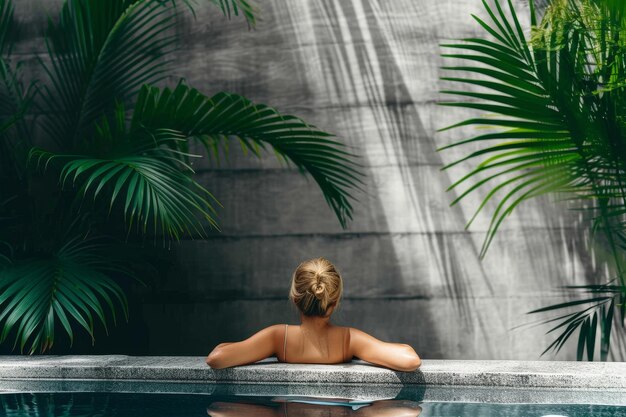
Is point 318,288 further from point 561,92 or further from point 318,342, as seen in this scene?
point 561,92

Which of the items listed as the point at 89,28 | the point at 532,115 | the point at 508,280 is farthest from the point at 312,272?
the point at 508,280

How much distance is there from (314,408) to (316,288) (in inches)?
21.5

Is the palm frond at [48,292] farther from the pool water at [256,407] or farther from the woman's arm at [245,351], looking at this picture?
the woman's arm at [245,351]

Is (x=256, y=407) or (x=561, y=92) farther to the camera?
(x=561, y=92)

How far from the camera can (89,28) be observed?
3.97m

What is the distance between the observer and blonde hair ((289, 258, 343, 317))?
293cm

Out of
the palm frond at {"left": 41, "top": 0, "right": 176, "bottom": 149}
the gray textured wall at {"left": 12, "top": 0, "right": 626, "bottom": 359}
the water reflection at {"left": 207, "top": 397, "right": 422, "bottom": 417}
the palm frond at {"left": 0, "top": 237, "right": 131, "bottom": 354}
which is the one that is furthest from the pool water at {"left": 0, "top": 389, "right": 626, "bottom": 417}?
the gray textured wall at {"left": 12, "top": 0, "right": 626, "bottom": 359}

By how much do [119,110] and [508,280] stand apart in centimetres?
253

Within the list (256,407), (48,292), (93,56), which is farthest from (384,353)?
(93,56)

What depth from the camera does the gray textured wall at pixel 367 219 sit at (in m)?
4.85

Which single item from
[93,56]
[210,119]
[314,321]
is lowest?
[314,321]

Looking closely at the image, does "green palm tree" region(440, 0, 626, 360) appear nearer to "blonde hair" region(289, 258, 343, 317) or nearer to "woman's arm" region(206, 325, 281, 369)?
"blonde hair" region(289, 258, 343, 317)

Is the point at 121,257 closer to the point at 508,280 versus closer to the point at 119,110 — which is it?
the point at 119,110

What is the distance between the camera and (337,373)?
9.36ft
